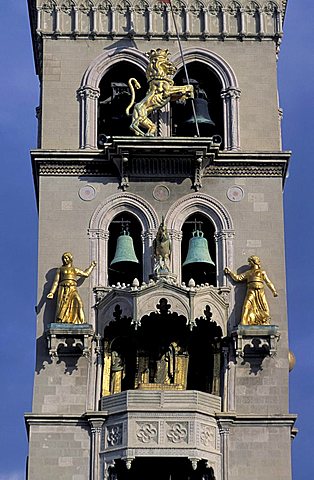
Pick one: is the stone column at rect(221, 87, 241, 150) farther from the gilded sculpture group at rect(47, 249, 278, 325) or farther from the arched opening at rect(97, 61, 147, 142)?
the gilded sculpture group at rect(47, 249, 278, 325)

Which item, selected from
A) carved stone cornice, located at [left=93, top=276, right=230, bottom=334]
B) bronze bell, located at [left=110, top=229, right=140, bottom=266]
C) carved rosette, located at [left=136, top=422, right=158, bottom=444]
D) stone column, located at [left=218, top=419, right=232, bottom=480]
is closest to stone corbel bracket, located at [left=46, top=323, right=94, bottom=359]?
carved stone cornice, located at [left=93, top=276, right=230, bottom=334]

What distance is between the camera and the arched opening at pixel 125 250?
44.8 m

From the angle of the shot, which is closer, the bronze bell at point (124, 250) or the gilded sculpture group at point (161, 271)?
the gilded sculpture group at point (161, 271)

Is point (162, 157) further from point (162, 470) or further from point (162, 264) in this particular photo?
point (162, 470)

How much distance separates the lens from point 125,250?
44.8m

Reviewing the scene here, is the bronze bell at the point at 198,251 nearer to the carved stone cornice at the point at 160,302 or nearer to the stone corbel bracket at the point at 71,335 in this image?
the carved stone cornice at the point at 160,302

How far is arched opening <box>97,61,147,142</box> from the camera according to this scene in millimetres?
46906

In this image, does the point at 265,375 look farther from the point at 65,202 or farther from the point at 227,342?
the point at 65,202

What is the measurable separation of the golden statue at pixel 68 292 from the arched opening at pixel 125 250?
81cm

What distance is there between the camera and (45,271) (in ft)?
147

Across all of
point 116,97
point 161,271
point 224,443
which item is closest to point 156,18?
point 116,97

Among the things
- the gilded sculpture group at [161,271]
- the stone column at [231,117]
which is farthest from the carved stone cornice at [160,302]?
the stone column at [231,117]

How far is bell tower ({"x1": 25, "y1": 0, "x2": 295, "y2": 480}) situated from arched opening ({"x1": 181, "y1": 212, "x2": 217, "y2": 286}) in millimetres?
48

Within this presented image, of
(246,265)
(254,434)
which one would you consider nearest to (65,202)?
(246,265)
